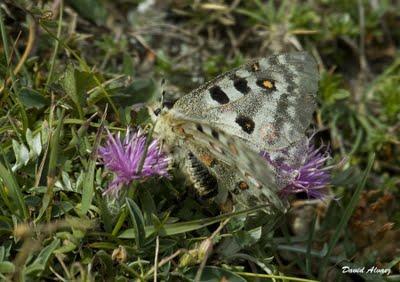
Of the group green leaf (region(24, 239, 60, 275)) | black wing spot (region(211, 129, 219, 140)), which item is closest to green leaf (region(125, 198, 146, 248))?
green leaf (region(24, 239, 60, 275))

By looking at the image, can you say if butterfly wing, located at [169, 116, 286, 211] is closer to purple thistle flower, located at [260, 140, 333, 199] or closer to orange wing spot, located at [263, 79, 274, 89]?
purple thistle flower, located at [260, 140, 333, 199]

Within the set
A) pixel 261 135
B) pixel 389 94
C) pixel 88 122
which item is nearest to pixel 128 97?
pixel 88 122

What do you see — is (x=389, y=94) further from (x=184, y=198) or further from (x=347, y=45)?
(x=184, y=198)

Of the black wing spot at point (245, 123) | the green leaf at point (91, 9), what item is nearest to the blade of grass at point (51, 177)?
the black wing spot at point (245, 123)

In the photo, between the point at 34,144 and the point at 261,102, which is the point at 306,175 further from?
the point at 34,144

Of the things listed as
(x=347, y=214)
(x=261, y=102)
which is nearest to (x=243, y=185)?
(x=261, y=102)

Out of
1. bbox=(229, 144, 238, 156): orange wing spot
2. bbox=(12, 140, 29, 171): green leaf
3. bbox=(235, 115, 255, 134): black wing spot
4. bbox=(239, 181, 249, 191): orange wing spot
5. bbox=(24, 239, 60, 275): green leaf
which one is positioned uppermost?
bbox=(229, 144, 238, 156): orange wing spot
